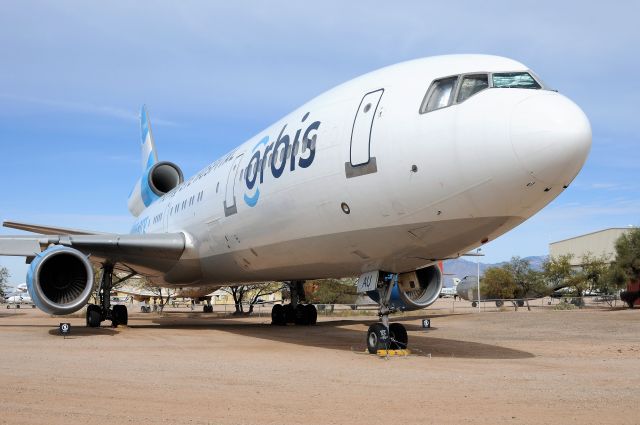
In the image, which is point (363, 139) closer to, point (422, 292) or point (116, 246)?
point (422, 292)

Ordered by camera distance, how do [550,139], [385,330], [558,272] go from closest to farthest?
[550,139], [385,330], [558,272]

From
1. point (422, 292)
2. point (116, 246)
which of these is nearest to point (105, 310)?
point (116, 246)

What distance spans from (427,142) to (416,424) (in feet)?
14.3

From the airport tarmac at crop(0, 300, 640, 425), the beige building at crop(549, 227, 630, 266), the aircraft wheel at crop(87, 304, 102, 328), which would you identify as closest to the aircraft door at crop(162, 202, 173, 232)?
the aircraft wheel at crop(87, 304, 102, 328)

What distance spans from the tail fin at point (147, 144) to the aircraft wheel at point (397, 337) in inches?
877

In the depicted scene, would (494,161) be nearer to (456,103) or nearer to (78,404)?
(456,103)

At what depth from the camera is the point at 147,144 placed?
31.5 metres

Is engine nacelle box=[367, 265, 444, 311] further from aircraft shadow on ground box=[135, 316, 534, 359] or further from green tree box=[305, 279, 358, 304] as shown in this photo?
green tree box=[305, 279, 358, 304]

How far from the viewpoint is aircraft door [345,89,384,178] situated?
9156mm

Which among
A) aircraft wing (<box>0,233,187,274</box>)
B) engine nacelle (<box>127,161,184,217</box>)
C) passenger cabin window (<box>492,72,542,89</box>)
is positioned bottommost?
aircraft wing (<box>0,233,187,274</box>)

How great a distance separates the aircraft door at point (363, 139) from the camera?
916 centimetres

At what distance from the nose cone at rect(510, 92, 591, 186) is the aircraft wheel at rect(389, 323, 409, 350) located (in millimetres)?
3805

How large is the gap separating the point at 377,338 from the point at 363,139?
323 centimetres

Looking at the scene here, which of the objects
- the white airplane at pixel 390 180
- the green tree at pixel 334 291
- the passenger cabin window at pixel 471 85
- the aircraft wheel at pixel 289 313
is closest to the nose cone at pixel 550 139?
the white airplane at pixel 390 180
